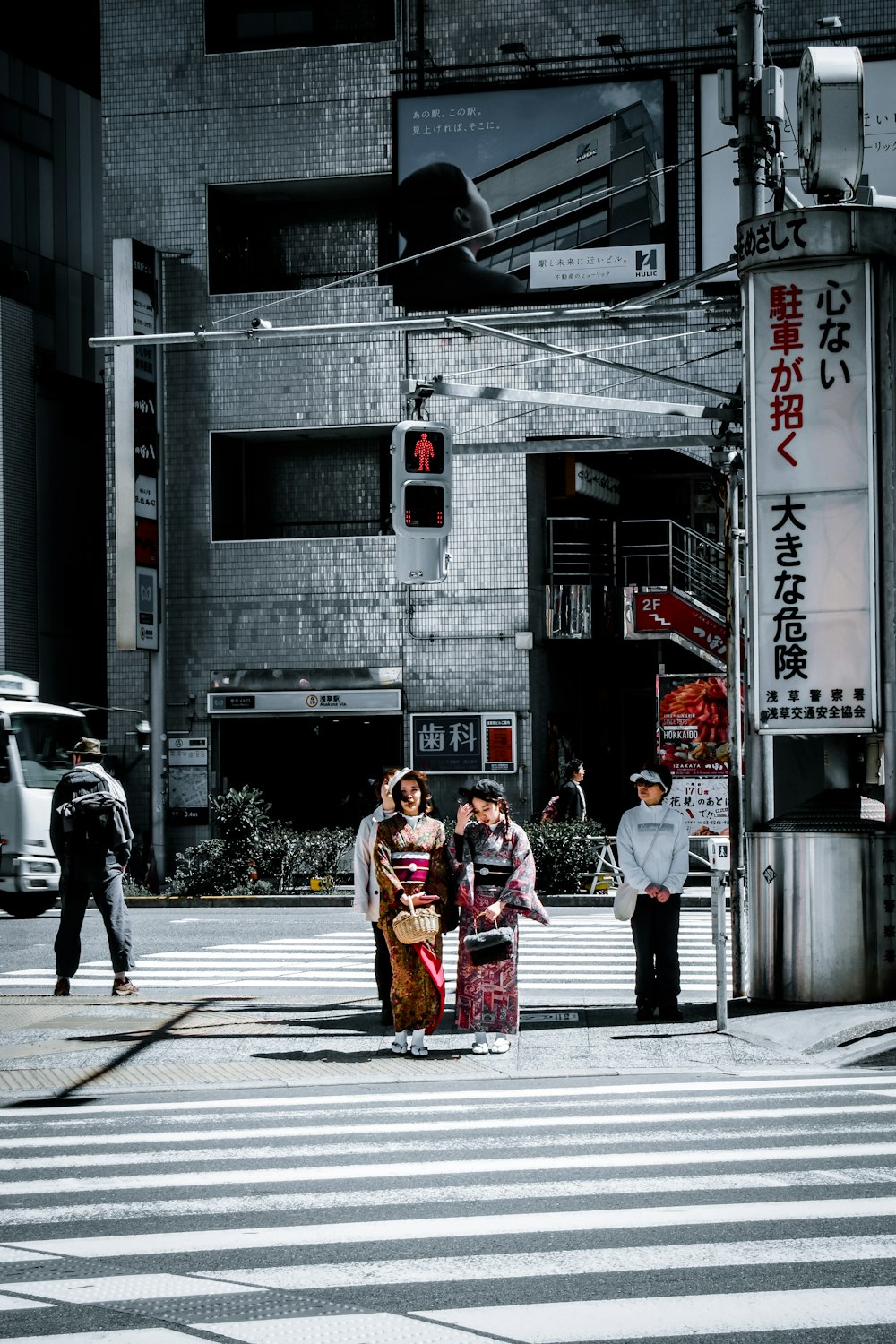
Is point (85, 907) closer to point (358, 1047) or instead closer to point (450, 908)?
point (358, 1047)

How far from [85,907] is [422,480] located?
480cm

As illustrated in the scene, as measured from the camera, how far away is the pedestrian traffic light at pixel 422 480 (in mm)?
15102

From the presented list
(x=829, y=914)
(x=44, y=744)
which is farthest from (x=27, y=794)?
(x=829, y=914)

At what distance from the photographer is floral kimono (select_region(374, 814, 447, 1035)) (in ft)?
35.8

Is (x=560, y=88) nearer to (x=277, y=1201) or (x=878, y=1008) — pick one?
(x=878, y=1008)

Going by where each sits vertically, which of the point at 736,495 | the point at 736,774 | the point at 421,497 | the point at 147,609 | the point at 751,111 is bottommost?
the point at 736,774

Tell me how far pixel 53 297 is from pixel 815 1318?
1305 inches

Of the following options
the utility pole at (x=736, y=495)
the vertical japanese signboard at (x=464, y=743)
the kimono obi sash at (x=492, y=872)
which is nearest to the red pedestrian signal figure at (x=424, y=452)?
the utility pole at (x=736, y=495)

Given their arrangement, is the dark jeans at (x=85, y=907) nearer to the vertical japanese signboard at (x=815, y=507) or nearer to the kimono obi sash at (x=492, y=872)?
the kimono obi sash at (x=492, y=872)

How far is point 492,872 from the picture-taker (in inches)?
439

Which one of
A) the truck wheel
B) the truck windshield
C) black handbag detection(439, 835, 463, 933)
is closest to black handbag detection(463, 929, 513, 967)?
black handbag detection(439, 835, 463, 933)

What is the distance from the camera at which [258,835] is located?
26359 mm

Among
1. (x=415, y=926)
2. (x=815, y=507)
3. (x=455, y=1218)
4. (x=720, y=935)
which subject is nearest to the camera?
(x=455, y=1218)

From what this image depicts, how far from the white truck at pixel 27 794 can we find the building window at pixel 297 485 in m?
6.45
